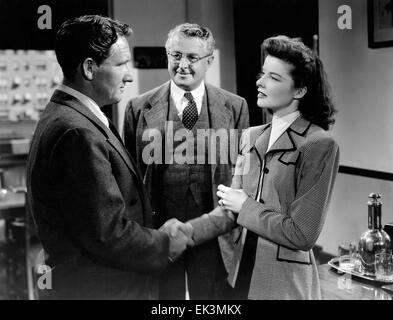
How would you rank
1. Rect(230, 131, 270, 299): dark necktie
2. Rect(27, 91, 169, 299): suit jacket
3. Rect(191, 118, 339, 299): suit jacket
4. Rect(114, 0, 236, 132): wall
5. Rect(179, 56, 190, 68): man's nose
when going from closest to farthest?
Rect(27, 91, 169, 299): suit jacket, Rect(191, 118, 339, 299): suit jacket, Rect(230, 131, 270, 299): dark necktie, Rect(179, 56, 190, 68): man's nose, Rect(114, 0, 236, 132): wall

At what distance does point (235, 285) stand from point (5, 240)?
8.47 feet

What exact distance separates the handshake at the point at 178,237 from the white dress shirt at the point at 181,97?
449 mm

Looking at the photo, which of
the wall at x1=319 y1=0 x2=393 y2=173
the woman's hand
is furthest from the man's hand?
the wall at x1=319 y1=0 x2=393 y2=173

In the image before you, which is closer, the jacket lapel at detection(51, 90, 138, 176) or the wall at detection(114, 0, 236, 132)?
the jacket lapel at detection(51, 90, 138, 176)

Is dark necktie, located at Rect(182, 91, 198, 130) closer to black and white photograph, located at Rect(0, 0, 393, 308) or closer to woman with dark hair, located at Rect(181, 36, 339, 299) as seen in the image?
black and white photograph, located at Rect(0, 0, 393, 308)

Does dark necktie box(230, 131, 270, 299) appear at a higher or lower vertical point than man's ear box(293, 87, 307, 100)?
lower

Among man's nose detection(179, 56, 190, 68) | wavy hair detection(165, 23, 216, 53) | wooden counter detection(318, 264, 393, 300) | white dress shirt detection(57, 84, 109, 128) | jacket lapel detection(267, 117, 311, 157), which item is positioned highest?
wavy hair detection(165, 23, 216, 53)

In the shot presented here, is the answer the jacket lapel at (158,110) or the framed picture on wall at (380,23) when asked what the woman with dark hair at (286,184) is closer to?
the jacket lapel at (158,110)

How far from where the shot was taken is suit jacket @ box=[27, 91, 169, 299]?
107 centimetres

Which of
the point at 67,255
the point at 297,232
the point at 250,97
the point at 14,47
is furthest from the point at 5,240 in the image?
the point at 297,232

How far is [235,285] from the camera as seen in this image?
1.32m

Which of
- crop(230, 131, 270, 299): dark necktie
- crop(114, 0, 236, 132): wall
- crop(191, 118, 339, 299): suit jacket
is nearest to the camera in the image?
crop(191, 118, 339, 299): suit jacket

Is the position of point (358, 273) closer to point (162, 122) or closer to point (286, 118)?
point (286, 118)

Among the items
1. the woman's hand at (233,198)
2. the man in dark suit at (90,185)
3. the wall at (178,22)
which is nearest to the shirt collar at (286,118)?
the woman's hand at (233,198)
